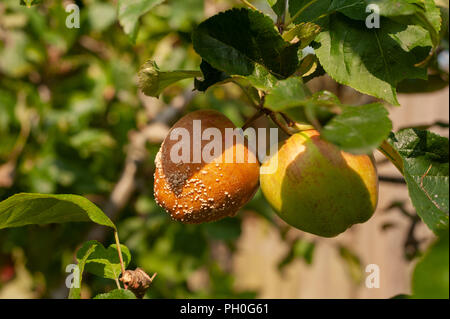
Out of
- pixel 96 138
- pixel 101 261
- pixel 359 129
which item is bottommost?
pixel 96 138

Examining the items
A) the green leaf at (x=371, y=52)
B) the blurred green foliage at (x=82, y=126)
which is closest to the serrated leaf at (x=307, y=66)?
the green leaf at (x=371, y=52)

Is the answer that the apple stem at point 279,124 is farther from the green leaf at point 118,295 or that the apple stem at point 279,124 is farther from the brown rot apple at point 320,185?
the green leaf at point 118,295

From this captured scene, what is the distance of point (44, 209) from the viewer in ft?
1.87

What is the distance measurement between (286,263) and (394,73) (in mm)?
1337

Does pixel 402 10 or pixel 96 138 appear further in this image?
pixel 96 138

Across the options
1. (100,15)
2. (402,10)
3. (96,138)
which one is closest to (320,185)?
(402,10)

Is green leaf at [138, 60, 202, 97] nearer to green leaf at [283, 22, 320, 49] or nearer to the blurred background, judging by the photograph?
green leaf at [283, 22, 320, 49]

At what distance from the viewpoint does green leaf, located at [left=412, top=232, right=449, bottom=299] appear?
0.38 meters

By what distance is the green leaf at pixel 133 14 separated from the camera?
47 centimetres

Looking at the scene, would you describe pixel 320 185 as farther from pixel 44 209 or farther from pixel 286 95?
pixel 44 209

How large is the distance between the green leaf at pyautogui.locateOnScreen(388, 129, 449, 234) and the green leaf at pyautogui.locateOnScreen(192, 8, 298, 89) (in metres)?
0.16

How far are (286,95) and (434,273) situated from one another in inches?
7.9

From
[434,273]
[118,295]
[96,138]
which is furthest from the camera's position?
[96,138]
